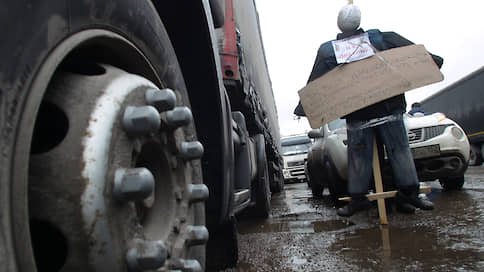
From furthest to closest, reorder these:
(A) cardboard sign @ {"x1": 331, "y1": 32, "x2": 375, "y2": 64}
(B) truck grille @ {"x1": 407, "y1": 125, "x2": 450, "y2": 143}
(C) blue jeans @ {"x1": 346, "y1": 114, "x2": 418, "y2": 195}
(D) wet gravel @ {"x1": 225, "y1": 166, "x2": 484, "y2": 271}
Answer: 1. (B) truck grille @ {"x1": 407, "y1": 125, "x2": 450, "y2": 143}
2. (A) cardboard sign @ {"x1": 331, "y1": 32, "x2": 375, "y2": 64}
3. (C) blue jeans @ {"x1": 346, "y1": 114, "x2": 418, "y2": 195}
4. (D) wet gravel @ {"x1": 225, "y1": 166, "x2": 484, "y2": 271}

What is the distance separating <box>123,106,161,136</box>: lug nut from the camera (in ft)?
2.60

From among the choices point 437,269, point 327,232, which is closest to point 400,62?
point 327,232

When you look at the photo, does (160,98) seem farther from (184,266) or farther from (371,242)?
(371,242)

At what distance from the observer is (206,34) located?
4.60 ft

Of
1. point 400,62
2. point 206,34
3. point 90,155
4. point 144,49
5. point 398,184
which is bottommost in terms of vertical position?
point 398,184

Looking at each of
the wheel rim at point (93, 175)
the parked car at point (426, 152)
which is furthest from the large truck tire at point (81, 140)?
the parked car at point (426, 152)

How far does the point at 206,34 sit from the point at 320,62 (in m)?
2.32

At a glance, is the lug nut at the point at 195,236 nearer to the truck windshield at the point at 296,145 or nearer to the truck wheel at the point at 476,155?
the truck windshield at the point at 296,145

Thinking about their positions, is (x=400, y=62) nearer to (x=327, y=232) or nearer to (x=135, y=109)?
(x=327, y=232)

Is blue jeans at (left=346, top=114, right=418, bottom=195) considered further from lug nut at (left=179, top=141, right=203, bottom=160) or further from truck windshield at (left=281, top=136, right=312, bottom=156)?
truck windshield at (left=281, top=136, right=312, bottom=156)

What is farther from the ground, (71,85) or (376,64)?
(376,64)

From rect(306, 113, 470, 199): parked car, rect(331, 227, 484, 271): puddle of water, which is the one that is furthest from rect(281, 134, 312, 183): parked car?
rect(331, 227, 484, 271): puddle of water

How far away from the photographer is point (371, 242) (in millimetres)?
2803

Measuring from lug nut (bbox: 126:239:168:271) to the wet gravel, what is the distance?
168 centimetres
